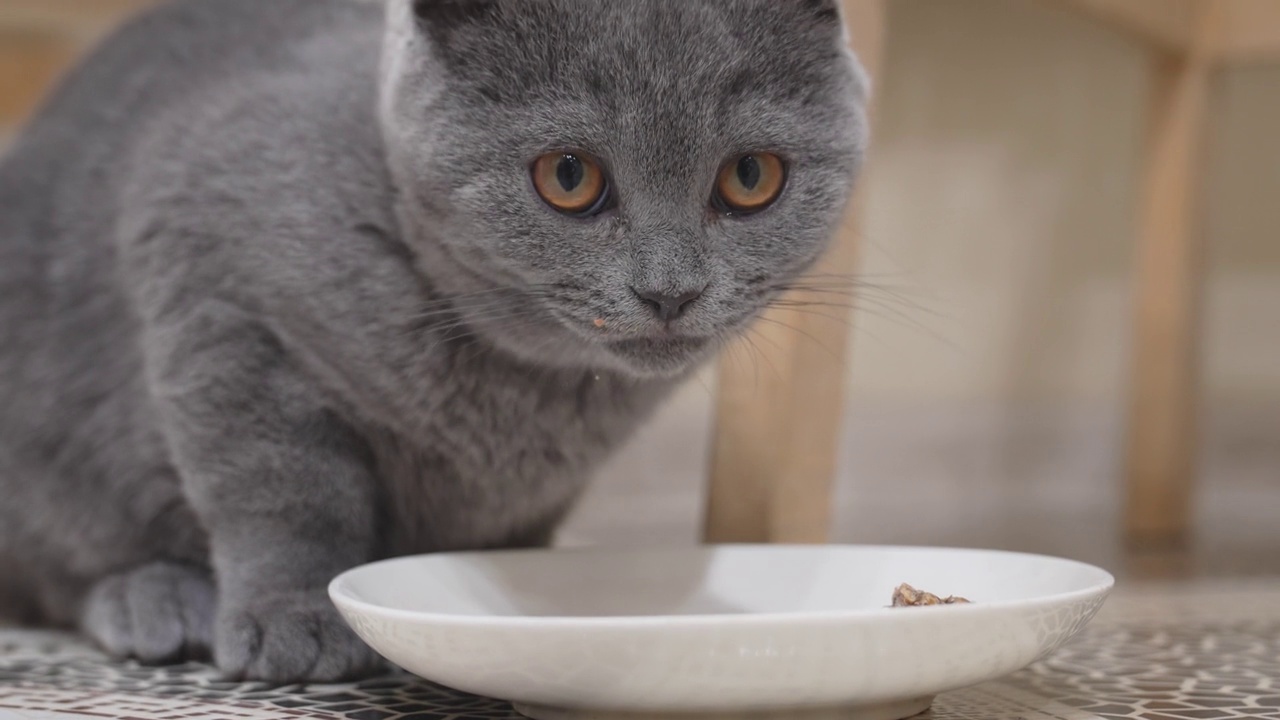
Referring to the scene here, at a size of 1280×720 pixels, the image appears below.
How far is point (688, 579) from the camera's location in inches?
39.3

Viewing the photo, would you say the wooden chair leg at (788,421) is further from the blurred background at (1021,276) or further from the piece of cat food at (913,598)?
the blurred background at (1021,276)

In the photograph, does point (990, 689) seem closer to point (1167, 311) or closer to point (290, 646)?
point (290, 646)

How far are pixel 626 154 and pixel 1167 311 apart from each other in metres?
1.30

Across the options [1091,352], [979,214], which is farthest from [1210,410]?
[979,214]

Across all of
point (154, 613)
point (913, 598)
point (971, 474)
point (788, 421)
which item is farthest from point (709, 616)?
point (971, 474)

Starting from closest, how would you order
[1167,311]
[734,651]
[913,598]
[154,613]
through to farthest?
[734,651]
[913,598]
[154,613]
[1167,311]

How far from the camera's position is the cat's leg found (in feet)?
3.26

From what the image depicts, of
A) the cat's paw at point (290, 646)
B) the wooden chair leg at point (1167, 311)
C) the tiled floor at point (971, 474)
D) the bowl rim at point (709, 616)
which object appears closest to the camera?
the bowl rim at point (709, 616)

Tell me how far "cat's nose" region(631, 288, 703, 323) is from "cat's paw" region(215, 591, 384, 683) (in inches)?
13.7

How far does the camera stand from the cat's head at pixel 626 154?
32.9 inches

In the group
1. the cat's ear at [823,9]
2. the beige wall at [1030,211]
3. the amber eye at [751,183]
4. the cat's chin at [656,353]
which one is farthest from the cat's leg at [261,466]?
the beige wall at [1030,211]

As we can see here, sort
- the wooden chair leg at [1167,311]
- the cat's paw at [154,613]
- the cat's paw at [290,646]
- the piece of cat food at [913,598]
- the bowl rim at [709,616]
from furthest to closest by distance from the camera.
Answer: the wooden chair leg at [1167,311] < the cat's paw at [154,613] < the cat's paw at [290,646] < the piece of cat food at [913,598] < the bowl rim at [709,616]

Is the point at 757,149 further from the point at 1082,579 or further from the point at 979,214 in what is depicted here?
the point at 979,214

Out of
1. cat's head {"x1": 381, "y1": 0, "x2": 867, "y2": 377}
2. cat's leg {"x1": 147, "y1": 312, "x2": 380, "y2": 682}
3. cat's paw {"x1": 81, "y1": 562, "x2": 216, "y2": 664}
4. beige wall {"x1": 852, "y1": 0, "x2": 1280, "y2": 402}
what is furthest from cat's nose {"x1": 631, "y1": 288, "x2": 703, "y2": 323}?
beige wall {"x1": 852, "y1": 0, "x2": 1280, "y2": 402}
